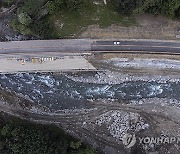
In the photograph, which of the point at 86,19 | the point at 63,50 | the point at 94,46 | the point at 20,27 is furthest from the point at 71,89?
the point at 20,27

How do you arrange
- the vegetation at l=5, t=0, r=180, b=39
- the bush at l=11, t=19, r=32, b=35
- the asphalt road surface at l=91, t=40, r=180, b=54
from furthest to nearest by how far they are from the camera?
the asphalt road surface at l=91, t=40, r=180, b=54 → the bush at l=11, t=19, r=32, b=35 → the vegetation at l=5, t=0, r=180, b=39

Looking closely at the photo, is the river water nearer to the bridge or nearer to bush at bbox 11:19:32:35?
the bridge

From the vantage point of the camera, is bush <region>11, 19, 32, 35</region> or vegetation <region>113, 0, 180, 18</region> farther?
bush <region>11, 19, 32, 35</region>

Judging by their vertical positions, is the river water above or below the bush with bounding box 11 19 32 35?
below

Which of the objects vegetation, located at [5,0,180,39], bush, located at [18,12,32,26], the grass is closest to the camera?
vegetation, located at [5,0,180,39]

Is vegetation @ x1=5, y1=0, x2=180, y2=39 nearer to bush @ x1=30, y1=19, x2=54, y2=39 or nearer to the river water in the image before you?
bush @ x1=30, y1=19, x2=54, y2=39

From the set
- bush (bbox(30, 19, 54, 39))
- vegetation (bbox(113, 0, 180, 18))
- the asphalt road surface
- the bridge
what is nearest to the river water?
the bridge

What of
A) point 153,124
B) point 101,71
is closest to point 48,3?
point 101,71
